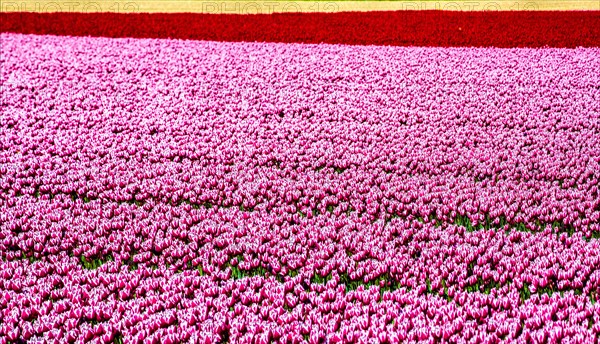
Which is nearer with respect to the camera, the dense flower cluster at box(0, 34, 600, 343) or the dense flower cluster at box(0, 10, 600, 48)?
the dense flower cluster at box(0, 34, 600, 343)

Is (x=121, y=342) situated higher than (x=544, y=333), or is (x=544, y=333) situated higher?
(x=544, y=333)

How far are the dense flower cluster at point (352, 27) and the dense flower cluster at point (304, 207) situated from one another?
143 inches

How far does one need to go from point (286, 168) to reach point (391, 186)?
3.85ft

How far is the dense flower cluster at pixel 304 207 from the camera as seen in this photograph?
11.8 feet

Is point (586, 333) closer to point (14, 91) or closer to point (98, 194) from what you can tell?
point (98, 194)

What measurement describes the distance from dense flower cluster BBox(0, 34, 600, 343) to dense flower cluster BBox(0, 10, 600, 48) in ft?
11.9

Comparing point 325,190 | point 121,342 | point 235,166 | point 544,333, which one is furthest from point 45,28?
point 544,333

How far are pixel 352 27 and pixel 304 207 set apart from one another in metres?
11.0

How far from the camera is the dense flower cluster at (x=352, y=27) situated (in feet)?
43.0

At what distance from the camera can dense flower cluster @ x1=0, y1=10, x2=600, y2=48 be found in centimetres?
1309

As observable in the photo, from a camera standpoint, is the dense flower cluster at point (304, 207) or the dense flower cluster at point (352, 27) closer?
the dense flower cluster at point (304, 207)

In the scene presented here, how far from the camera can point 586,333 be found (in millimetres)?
3234

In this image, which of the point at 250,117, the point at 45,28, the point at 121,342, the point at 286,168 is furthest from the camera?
the point at 45,28

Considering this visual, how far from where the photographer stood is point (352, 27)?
1520 cm
